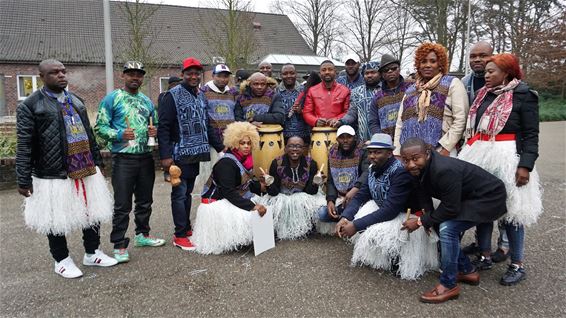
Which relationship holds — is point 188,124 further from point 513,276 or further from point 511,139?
point 513,276

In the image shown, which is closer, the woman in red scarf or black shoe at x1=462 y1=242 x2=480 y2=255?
the woman in red scarf

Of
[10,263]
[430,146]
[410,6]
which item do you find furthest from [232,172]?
[410,6]

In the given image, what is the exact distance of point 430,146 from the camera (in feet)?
11.7

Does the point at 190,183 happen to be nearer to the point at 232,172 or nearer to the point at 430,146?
the point at 232,172

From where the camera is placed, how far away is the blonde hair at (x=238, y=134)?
13.7 ft

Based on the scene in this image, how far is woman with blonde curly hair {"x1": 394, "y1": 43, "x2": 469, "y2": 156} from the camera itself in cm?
353

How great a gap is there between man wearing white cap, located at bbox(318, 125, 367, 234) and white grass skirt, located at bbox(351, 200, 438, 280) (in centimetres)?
83

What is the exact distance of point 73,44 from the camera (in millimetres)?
23047

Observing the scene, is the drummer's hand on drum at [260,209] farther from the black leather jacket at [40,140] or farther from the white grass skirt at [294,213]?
the black leather jacket at [40,140]

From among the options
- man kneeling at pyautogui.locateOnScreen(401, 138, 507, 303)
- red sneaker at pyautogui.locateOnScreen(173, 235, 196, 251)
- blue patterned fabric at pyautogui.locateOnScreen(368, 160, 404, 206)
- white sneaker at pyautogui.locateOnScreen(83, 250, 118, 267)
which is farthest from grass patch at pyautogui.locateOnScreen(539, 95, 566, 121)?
white sneaker at pyautogui.locateOnScreen(83, 250, 118, 267)

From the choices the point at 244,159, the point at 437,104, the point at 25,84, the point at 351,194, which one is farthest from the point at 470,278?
the point at 25,84

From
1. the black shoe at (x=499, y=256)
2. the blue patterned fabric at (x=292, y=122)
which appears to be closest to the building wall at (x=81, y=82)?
the blue patterned fabric at (x=292, y=122)

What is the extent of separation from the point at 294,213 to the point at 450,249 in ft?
5.79

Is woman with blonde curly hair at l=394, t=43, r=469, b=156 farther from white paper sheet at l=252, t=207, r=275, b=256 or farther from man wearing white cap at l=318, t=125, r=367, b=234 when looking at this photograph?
white paper sheet at l=252, t=207, r=275, b=256
